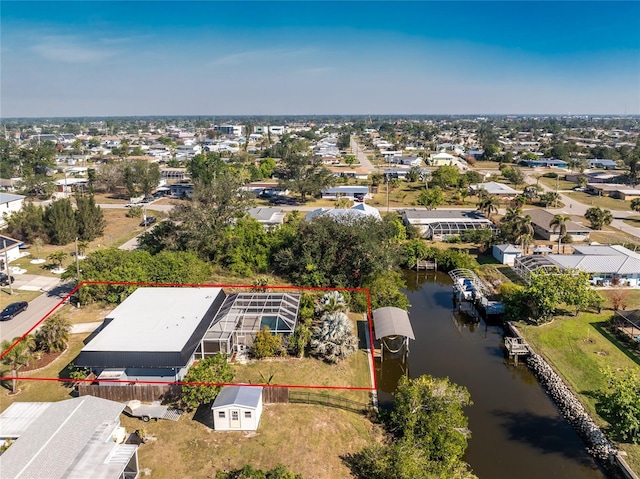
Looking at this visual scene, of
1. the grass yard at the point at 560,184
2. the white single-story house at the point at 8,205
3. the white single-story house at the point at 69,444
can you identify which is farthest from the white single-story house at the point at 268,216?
the grass yard at the point at 560,184

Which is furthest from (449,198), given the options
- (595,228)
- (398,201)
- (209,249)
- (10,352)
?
(10,352)

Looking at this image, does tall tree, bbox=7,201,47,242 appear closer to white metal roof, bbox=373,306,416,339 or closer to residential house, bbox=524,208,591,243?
white metal roof, bbox=373,306,416,339

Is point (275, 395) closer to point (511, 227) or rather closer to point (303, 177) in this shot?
point (511, 227)

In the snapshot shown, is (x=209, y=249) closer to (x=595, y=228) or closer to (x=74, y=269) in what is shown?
(x=74, y=269)

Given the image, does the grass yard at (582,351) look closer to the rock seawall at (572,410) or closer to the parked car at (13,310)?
the rock seawall at (572,410)

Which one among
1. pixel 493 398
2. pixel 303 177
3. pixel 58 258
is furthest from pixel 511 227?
pixel 58 258

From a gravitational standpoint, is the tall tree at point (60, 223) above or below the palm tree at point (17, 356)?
above

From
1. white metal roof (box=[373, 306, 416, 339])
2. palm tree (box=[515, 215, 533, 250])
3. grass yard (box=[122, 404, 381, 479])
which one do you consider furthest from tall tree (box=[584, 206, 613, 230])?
grass yard (box=[122, 404, 381, 479])
